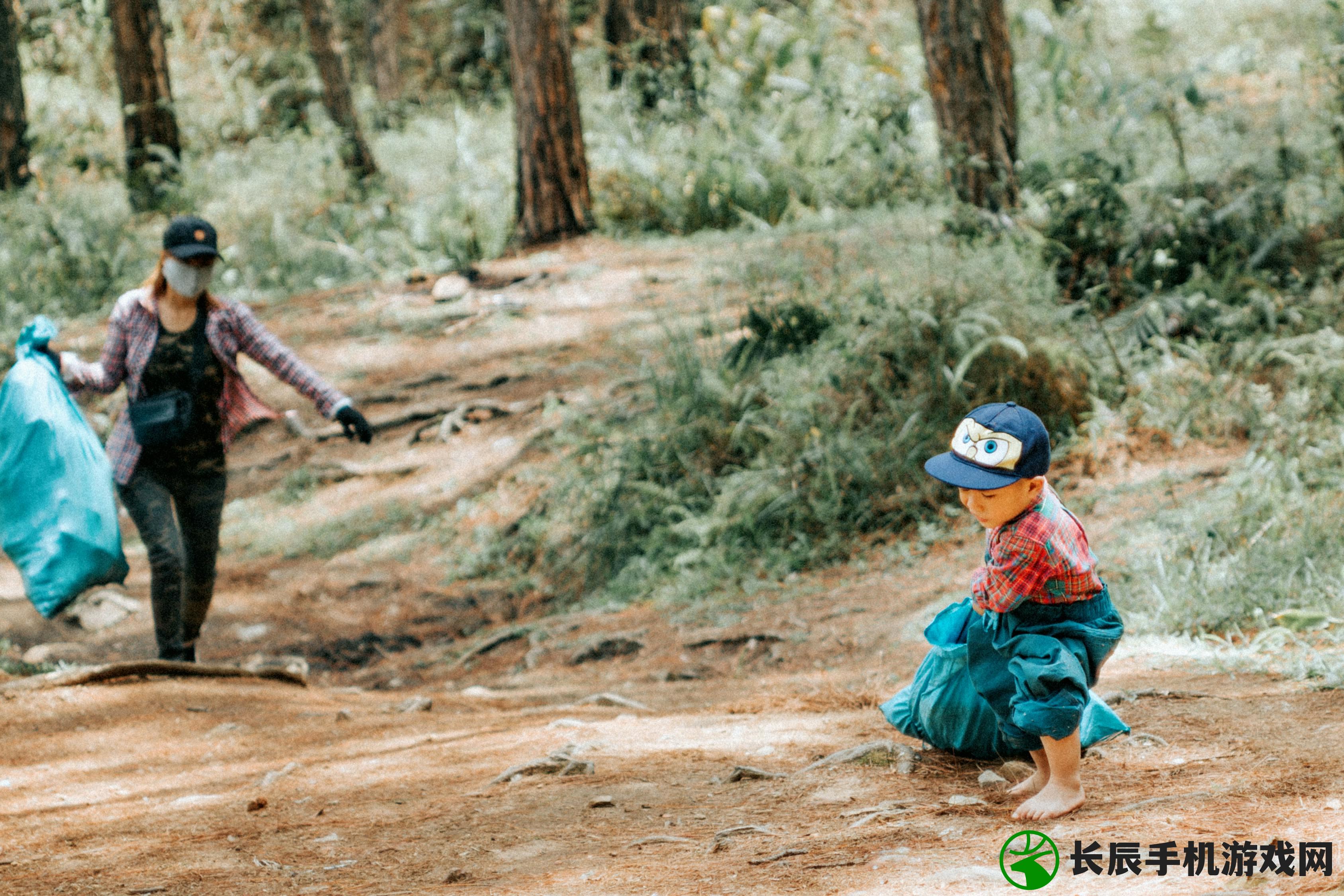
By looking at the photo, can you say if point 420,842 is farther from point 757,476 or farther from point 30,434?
point 757,476

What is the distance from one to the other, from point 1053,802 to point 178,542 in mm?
3943

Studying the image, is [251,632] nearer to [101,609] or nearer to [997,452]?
[101,609]

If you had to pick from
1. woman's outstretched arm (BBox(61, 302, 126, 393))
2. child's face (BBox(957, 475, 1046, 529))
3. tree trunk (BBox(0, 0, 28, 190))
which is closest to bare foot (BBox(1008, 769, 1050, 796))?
child's face (BBox(957, 475, 1046, 529))

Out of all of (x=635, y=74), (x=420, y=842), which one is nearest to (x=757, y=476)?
(x=420, y=842)

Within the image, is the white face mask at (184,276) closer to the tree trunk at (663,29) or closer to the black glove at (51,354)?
the black glove at (51,354)

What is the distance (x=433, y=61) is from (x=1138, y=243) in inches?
870

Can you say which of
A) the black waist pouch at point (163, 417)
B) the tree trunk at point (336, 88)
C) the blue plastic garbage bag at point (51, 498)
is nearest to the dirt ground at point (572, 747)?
the blue plastic garbage bag at point (51, 498)

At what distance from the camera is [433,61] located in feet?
90.0

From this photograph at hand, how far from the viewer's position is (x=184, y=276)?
16.9 feet

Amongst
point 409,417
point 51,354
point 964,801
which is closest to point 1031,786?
point 964,801

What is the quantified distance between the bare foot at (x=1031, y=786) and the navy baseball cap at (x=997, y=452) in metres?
0.77

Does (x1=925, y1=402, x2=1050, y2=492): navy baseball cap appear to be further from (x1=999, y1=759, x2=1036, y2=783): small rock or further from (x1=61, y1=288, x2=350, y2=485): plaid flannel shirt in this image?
(x1=61, y1=288, x2=350, y2=485): plaid flannel shirt

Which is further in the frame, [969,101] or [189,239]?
[969,101]

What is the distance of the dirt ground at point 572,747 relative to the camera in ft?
9.28
